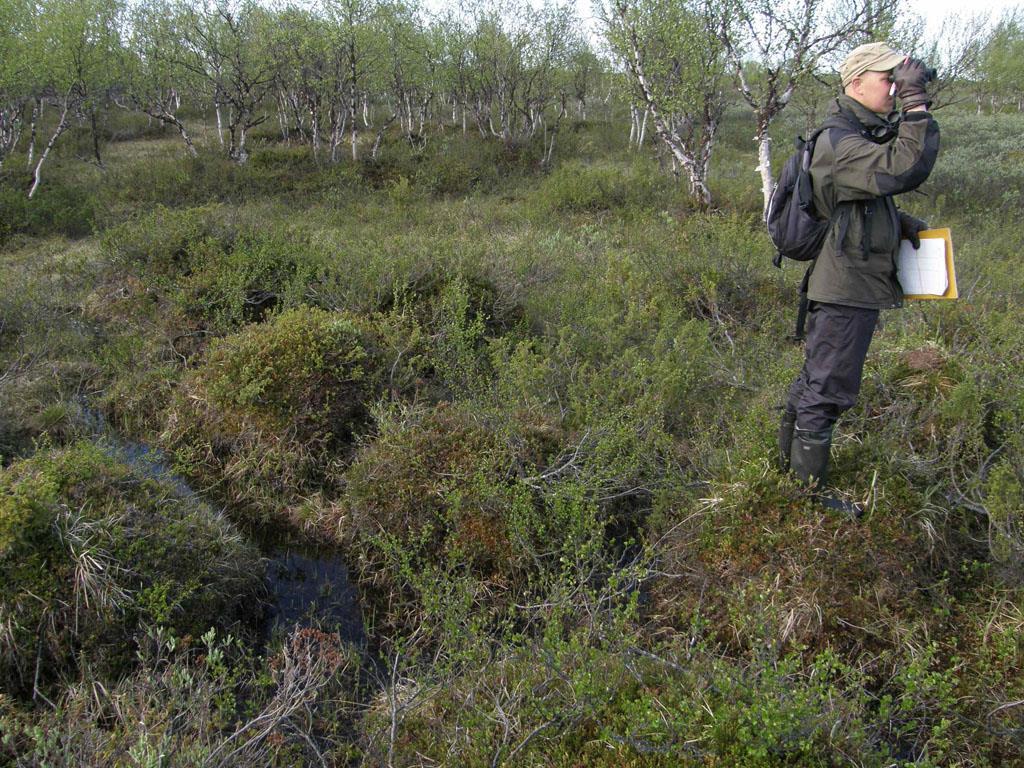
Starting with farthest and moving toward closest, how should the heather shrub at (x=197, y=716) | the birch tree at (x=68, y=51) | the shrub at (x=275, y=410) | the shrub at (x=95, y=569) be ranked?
the birch tree at (x=68, y=51), the shrub at (x=275, y=410), the shrub at (x=95, y=569), the heather shrub at (x=197, y=716)

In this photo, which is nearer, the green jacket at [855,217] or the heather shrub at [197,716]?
the heather shrub at [197,716]

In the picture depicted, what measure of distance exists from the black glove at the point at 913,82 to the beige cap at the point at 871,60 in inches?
1.9

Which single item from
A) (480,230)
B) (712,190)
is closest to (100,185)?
(480,230)

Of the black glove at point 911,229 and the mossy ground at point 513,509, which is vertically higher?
the black glove at point 911,229

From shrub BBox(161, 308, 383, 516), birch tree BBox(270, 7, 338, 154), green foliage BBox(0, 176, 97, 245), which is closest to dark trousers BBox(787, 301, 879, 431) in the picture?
shrub BBox(161, 308, 383, 516)

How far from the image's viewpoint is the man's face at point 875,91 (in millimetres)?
2771

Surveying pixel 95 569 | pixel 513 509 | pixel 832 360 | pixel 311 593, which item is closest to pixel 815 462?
pixel 832 360

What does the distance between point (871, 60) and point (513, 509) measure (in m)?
2.82

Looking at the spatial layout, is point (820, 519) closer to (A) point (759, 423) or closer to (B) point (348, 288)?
(A) point (759, 423)

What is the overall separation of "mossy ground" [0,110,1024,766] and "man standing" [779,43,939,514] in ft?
2.27

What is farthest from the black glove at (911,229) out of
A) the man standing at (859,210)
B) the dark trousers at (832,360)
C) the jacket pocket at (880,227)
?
the dark trousers at (832,360)

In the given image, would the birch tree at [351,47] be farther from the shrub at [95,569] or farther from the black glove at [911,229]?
the black glove at [911,229]

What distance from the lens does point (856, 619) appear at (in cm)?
314

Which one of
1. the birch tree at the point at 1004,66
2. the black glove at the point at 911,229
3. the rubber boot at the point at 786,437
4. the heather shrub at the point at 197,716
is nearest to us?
the heather shrub at the point at 197,716
